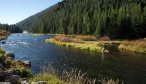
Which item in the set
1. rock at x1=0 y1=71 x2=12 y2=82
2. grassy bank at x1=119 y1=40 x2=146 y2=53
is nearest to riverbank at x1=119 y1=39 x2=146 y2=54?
grassy bank at x1=119 y1=40 x2=146 y2=53

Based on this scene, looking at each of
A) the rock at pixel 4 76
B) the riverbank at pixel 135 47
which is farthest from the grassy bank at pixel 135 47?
the rock at pixel 4 76

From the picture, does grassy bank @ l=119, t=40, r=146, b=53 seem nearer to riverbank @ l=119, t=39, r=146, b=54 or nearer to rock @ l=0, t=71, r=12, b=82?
riverbank @ l=119, t=39, r=146, b=54

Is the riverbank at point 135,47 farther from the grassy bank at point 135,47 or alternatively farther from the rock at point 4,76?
the rock at point 4,76

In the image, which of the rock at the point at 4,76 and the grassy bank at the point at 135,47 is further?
the grassy bank at the point at 135,47

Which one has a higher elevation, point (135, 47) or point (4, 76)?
point (4, 76)

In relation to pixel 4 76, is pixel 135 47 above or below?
below

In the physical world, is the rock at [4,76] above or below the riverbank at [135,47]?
above

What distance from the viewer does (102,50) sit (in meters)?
68.5

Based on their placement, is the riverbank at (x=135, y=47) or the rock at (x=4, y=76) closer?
the rock at (x=4, y=76)

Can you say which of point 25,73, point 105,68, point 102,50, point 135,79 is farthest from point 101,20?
point 25,73

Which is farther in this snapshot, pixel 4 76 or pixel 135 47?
pixel 135 47

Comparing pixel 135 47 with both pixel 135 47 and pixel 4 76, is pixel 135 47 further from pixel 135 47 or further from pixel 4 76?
pixel 4 76

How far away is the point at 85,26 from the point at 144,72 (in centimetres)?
9215

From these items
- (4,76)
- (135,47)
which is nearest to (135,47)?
(135,47)
